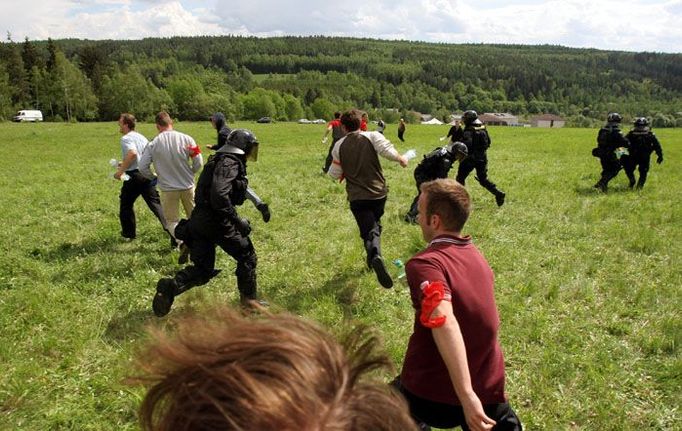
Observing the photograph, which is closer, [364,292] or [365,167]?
[365,167]

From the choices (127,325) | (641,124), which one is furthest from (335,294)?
(641,124)

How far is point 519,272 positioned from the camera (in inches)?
299

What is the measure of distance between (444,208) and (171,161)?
5674 millimetres

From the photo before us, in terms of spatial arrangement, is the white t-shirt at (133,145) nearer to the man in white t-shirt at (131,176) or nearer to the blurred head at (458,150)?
the man in white t-shirt at (131,176)

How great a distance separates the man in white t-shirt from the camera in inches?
320

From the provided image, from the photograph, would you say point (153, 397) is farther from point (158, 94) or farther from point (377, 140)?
point (158, 94)

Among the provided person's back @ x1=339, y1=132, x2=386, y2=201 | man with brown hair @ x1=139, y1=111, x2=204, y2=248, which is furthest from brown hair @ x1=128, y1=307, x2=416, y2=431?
man with brown hair @ x1=139, y1=111, x2=204, y2=248

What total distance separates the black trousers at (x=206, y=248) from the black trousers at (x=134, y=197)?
2.84 metres

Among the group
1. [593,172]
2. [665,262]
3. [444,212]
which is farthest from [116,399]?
[593,172]

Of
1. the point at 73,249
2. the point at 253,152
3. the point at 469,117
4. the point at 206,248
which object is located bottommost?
the point at 73,249

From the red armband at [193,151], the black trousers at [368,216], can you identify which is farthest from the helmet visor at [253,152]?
the red armband at [193,151]

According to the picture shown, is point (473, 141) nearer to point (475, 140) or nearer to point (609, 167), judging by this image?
point (475, 140)

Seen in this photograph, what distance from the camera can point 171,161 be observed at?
760cm

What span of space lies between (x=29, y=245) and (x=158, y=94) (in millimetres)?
84490
